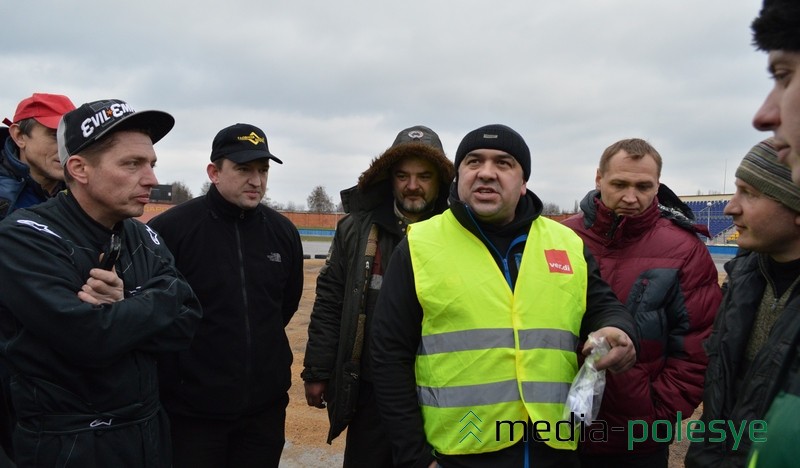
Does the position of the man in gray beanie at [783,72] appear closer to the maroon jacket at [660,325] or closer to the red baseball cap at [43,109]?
the maroon jacket at [660,325]

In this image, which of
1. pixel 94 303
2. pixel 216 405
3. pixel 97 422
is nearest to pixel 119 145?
pixel 94 303

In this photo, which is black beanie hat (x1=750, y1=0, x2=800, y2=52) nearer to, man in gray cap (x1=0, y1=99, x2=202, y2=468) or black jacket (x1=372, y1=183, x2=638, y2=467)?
black jacket (x1=372, y1=183, x2=638, y2=467)

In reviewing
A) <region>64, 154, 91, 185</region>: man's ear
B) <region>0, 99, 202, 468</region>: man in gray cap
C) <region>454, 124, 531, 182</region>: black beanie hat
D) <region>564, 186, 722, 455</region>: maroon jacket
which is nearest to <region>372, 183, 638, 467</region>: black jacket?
<region>454, 124, 531, 182</region>: black beanie hat

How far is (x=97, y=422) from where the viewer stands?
2.09 meters

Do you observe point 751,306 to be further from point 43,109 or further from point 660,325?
point 43,109

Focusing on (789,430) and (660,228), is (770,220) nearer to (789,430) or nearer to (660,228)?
(660,228)

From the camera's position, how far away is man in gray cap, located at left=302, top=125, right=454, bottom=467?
3.19 metres

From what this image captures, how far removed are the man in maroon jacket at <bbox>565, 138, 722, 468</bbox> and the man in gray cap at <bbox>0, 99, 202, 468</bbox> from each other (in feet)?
7.61

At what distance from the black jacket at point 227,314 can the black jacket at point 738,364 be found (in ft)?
7.95

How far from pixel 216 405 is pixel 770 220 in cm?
307

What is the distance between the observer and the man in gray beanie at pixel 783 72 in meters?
1.08

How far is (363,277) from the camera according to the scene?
3.23m

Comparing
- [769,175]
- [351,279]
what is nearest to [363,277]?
[351,279]

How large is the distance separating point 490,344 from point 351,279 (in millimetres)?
1352
